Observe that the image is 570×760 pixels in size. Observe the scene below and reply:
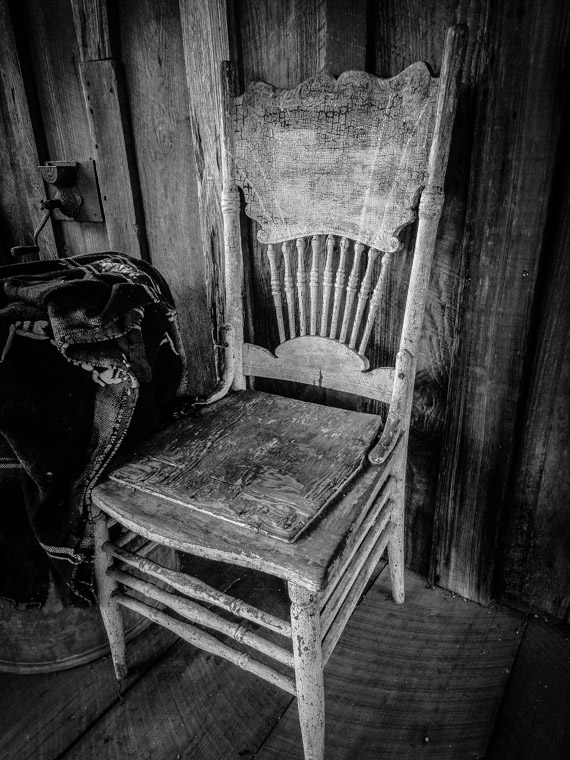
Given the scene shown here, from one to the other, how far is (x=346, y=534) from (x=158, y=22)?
1.34 m

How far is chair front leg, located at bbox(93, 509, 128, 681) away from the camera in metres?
1.02

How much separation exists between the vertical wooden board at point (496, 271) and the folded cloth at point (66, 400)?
72 cm

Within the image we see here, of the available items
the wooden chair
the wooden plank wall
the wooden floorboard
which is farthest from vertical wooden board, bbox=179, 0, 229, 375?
the wooden floorboard

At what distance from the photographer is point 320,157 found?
3.56ft

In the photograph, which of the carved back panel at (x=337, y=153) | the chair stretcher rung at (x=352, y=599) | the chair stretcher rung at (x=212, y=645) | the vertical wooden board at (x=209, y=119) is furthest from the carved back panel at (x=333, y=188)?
the chair stretcher rung at (x=212, y=645)

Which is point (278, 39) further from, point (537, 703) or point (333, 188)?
point (537, 703)

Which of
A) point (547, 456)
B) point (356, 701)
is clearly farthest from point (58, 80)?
point (356, 701)

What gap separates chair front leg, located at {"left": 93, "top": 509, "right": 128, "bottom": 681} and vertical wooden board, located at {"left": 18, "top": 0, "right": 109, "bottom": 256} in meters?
1.03

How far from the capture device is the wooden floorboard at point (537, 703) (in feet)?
3.34

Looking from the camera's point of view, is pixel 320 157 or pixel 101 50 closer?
pixel 320 157

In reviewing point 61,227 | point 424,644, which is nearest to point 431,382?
Answer: point 424,644

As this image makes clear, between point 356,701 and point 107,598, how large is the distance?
622 mm

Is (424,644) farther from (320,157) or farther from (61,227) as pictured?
(61,227)

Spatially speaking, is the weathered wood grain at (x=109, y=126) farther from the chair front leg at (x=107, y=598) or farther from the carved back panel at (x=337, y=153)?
the chair front leg at (x=107, y=598)
